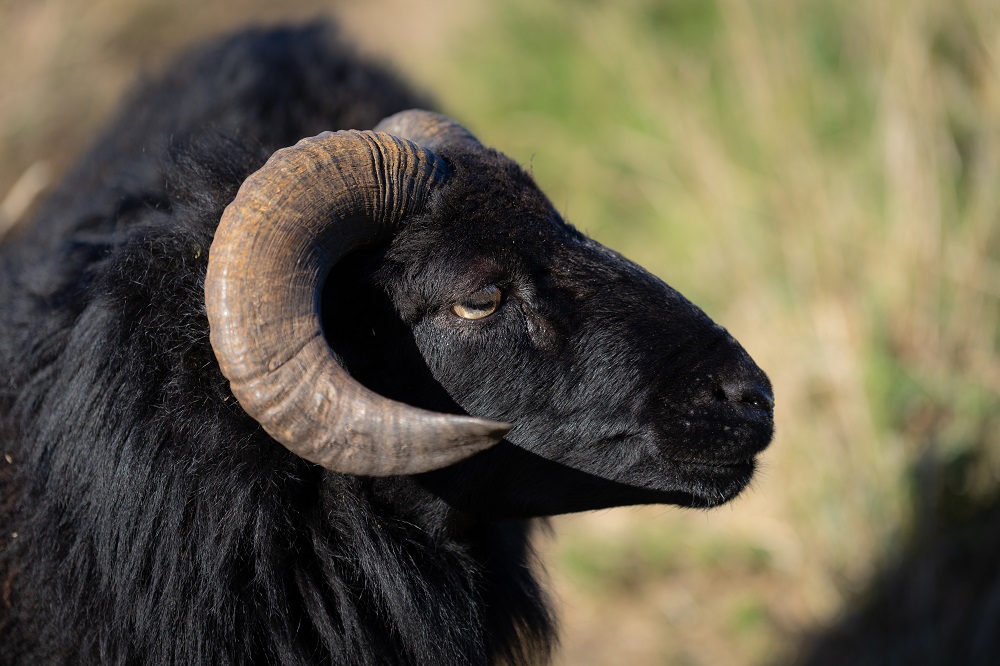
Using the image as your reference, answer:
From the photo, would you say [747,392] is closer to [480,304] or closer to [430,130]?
[480,304]

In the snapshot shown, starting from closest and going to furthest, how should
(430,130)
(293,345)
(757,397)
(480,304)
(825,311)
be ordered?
(293,345)
(480,304)
(757,397)
(430,130)
(825,311)

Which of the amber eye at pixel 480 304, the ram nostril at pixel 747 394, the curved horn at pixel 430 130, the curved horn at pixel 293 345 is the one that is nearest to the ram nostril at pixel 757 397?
the ram nostril at pixel 747 394

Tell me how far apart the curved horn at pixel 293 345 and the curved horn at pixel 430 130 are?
70cm

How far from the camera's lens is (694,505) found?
2967 mm

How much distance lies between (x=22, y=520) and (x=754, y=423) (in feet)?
7.26

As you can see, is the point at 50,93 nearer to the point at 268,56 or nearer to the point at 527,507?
the point at 268,56

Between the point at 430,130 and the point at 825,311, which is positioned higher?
the point at 430,130

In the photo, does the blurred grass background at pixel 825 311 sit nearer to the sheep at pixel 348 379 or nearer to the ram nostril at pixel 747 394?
the sheep at pixel 348 379

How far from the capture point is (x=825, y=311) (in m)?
5.30

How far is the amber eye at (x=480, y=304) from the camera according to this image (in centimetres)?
269

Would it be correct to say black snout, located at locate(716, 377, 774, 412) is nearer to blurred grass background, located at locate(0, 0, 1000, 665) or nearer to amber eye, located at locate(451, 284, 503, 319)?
amber eye, located at locate(451, 284, 503, 319)

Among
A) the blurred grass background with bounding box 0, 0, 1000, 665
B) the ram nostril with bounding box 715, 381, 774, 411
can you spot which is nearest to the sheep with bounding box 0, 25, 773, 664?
the ram nostril with bounding box 715, 381, 774, 411

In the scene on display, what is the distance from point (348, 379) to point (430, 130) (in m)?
1.11

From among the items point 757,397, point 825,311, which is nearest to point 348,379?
point 757,397
